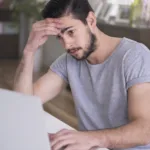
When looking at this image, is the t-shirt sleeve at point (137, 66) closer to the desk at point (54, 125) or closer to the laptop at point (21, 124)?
the desk at point (54, 125)

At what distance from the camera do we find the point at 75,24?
51.4 inches

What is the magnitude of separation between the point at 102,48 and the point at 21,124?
0.76 meters

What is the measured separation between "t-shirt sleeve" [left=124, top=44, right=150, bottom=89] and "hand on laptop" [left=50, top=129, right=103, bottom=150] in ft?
1.03

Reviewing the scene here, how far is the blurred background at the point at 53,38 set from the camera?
10.7 ft

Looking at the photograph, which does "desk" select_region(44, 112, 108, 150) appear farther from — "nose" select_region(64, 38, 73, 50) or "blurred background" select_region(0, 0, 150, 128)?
"blurred background" select_region(0, 0, 150, 128)


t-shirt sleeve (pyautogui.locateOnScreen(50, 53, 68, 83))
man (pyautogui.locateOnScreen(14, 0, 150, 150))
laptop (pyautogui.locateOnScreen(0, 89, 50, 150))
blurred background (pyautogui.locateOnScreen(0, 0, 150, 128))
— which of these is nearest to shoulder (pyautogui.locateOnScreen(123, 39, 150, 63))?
man (pyautogui.locateOnScreen(14, 0, 150, 150))

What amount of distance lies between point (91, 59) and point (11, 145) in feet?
2.58

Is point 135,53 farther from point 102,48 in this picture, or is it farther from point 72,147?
point 72,147

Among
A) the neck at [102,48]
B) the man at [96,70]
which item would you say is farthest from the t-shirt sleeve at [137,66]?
the neck at [102,48]

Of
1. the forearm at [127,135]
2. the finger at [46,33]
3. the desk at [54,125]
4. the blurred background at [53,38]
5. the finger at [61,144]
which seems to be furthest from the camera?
the blurred background at [53,38]

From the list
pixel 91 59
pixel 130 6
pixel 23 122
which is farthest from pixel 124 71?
pixel 130 6

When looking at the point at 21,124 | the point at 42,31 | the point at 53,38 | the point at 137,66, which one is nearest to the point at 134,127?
the point at 137,66

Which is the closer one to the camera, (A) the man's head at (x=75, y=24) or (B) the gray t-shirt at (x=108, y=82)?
(B) the gray t-shirt at (x=108, y=82)

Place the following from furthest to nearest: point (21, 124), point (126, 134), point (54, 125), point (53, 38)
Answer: point (53, 38)
point (54, 125)
point (126, 134)
point (21, 124)
